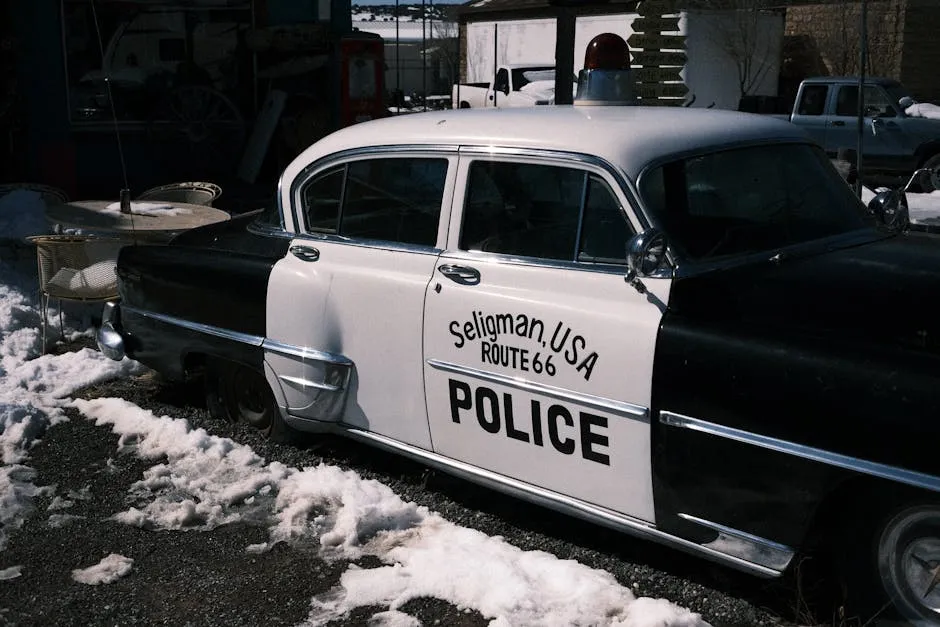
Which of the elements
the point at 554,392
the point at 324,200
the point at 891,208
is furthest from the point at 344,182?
the point at 891,208

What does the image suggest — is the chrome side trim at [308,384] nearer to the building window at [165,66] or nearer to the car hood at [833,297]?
the car hood at [833,297]

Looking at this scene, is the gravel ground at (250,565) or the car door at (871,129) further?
the car door at (871,129)

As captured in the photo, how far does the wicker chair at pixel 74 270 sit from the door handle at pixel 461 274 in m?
3.29

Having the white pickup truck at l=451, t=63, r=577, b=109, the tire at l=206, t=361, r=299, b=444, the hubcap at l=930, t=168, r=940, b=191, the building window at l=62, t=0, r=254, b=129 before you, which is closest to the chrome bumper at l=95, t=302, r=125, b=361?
the tire at l=206, t=361, r=299, b=444

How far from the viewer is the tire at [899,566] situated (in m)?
3.01

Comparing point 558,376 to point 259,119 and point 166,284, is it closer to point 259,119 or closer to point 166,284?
point 166,284

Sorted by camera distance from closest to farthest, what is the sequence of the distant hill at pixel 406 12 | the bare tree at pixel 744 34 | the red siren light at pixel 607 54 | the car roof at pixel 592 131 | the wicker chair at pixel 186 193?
the car roof at pixel 592 131 < the red siren light at pixel 607 54 < the wicker chair at pixel 186 193 < the bare tree at pixel 744 34 < the distant hill at pixel 406 12

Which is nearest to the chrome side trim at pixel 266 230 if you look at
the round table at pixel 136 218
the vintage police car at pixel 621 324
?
the vintage police car at pixel 621 324

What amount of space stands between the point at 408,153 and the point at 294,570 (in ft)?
5.58

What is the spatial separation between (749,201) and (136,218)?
4.60 metres

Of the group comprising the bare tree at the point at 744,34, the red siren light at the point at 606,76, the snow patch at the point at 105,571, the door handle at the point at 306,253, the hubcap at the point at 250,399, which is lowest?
the snow patch at the point at 105,571

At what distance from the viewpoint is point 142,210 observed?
749cm

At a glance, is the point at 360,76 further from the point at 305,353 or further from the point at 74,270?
the point at 305,353

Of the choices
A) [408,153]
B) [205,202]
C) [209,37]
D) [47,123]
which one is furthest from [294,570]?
[209,37]
